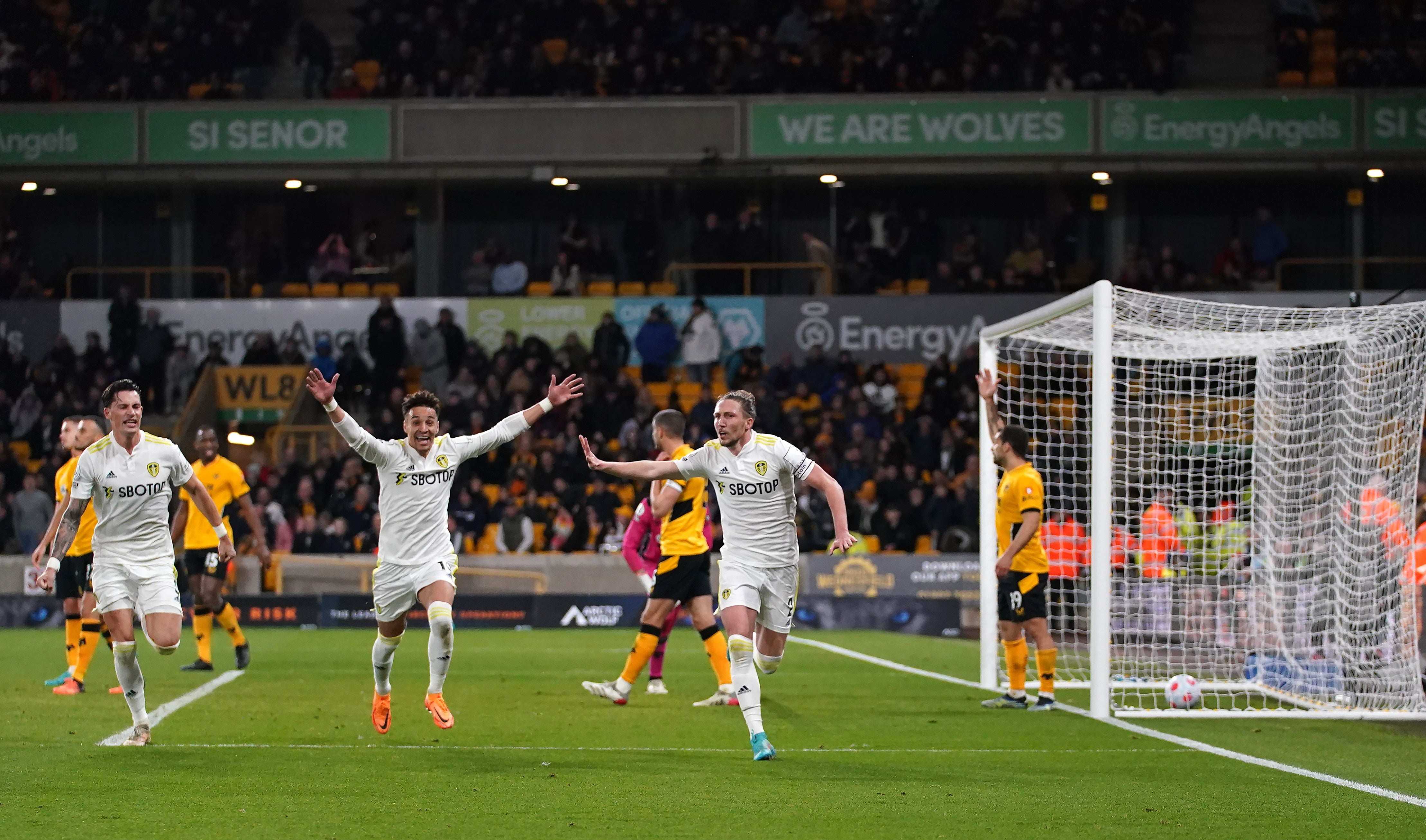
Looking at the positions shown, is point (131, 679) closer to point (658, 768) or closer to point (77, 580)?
point (658, 768)

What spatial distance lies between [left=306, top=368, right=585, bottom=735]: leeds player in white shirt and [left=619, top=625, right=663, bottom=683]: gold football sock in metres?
2.92

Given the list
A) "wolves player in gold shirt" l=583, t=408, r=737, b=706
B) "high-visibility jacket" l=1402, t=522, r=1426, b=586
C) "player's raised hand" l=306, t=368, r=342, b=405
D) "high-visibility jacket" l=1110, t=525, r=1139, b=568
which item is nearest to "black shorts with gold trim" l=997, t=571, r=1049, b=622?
"high-visibility jacket" l=1110, t=525, r=1139, b=568

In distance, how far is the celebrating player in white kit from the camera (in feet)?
33.2

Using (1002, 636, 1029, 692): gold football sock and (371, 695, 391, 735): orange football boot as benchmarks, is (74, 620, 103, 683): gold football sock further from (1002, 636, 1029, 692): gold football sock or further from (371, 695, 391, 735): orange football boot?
(1002, 636, 1029, 692): gold football sock

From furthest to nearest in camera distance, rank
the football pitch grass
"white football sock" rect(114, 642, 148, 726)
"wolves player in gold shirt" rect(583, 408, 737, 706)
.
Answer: "wolves player in gold shirt" rect(583, 408, 737, 706) → "white football sock" rect(114, 642, 148, 726) → the football pitch grass

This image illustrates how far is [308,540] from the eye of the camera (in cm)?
2498

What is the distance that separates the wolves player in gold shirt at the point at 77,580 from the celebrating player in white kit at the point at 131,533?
2.34 metres

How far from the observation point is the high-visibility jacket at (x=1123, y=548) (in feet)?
46.2

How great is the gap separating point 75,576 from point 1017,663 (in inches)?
339

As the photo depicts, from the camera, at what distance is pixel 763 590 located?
9.84 metres

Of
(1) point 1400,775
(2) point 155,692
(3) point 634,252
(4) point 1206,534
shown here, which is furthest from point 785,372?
(1) point 1400,775

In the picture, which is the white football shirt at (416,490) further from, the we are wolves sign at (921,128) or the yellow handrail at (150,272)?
the yellow handrail at (150,272)

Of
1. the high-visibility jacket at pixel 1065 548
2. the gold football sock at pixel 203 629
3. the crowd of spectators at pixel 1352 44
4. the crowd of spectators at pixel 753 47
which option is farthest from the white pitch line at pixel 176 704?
the crowd of spectators at pixel 1352 44

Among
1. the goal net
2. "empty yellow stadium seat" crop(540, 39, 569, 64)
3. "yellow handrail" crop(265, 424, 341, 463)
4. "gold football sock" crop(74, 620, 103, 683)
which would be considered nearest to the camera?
the goal net
